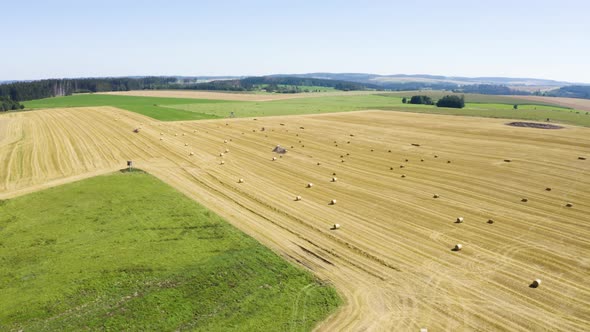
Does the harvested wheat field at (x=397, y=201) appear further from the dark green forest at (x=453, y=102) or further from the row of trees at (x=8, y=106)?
the dark green forest at (x=453, y=102)

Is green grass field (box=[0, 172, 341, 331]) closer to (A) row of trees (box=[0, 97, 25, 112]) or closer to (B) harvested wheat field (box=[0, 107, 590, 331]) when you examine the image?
(B) harvested wheat field (box=[0, 107, 590, 331])

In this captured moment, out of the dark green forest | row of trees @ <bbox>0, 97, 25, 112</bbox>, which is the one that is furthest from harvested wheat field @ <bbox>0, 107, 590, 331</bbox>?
the dark green forest

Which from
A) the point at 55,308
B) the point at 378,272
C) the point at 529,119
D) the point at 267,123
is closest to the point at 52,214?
the point at 55,308

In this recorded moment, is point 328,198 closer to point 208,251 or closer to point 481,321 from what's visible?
point 208,251

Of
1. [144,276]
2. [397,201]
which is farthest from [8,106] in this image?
[397,201]

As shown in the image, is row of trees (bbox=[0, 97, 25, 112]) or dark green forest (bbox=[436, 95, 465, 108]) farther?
dark green forest (bbox=[436, 95, 465, 108])

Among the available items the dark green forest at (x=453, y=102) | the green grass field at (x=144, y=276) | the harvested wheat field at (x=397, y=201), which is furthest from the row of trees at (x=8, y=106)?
the dark green forest at (x=453, y=102)

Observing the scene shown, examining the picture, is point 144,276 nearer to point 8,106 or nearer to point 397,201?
point 397,201
